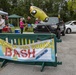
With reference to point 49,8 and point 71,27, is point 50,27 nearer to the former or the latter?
point 71,27

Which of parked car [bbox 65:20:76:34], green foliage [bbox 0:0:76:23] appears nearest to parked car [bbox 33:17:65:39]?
parked car [bbox 65:20:76:34]

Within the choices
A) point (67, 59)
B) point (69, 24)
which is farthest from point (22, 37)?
point (69, 24)

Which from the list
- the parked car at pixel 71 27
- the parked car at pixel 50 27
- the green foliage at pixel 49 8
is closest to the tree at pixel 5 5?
the green foliage at pixel 49 8

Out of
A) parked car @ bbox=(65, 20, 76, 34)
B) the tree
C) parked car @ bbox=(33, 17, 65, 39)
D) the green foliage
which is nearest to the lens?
parked car @ bbox=(33, 17, 65, 39)

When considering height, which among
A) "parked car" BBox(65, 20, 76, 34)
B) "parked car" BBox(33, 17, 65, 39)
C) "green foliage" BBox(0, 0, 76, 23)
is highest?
"green foliage" BBox(0, 0, 76, 23)

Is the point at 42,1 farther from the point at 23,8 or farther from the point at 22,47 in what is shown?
the point at 22,47

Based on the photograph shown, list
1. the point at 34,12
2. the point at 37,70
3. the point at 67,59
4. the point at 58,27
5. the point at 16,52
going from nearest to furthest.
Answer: the point at 37,70 → the point at 16,52 → the point at 67,59 → the point at 34,12 → the point at 58,27

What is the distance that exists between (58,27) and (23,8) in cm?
→ 2770

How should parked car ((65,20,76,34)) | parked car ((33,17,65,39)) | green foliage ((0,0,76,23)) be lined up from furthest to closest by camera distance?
green foliage ((0,0,76,23)) → parked car ((65,20,76,34)) → parked car ((33,17,65,39))

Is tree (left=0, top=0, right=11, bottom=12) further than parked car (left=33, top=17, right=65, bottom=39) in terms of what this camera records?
Yes

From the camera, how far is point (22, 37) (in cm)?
721

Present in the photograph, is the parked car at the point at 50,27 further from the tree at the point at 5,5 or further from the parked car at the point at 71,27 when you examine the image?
the tree at the point at 5,5

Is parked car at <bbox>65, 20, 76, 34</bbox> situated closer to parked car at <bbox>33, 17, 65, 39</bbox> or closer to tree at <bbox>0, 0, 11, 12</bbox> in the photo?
Result: parked car at <bbox>33, 17, 65, 39</bbox>

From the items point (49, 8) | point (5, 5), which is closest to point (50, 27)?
point (49, 8)
